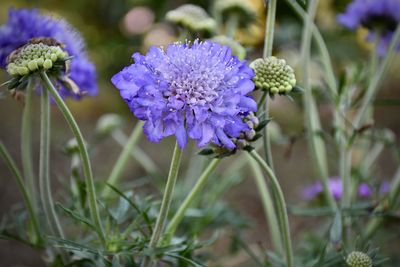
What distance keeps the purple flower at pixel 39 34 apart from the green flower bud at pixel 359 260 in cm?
52

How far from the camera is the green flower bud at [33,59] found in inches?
28.8

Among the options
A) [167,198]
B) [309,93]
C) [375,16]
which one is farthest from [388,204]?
[167,198]

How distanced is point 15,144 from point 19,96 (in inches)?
54.2

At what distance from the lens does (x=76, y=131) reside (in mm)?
756

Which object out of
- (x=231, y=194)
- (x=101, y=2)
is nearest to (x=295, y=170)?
(x=231, y=194)

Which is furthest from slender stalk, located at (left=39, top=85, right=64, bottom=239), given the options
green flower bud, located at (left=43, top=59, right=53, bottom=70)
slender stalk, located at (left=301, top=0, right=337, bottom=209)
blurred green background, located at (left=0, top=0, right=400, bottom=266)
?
blurred green background, located at (left=0, top=0, right=400, bottom=266)

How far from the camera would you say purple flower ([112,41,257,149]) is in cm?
70

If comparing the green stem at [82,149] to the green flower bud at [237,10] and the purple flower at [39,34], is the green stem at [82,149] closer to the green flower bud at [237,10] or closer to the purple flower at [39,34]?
the purple flower at [39,34]

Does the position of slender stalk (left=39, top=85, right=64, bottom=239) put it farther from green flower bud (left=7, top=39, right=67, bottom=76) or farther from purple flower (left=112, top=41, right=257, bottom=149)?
purple flower (left=112, top=41, right=257, bottom=149)

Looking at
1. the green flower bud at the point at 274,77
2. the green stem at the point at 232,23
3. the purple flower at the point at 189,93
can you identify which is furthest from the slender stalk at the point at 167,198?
the green stem at the point at 232,23

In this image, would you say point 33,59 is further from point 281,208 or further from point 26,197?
point 281,208

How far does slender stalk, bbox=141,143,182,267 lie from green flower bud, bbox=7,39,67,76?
8.2 inches

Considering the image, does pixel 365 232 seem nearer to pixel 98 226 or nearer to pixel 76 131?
pixel 98 226

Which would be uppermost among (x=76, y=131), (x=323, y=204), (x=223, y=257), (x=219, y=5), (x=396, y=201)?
(x=219, y=5)
